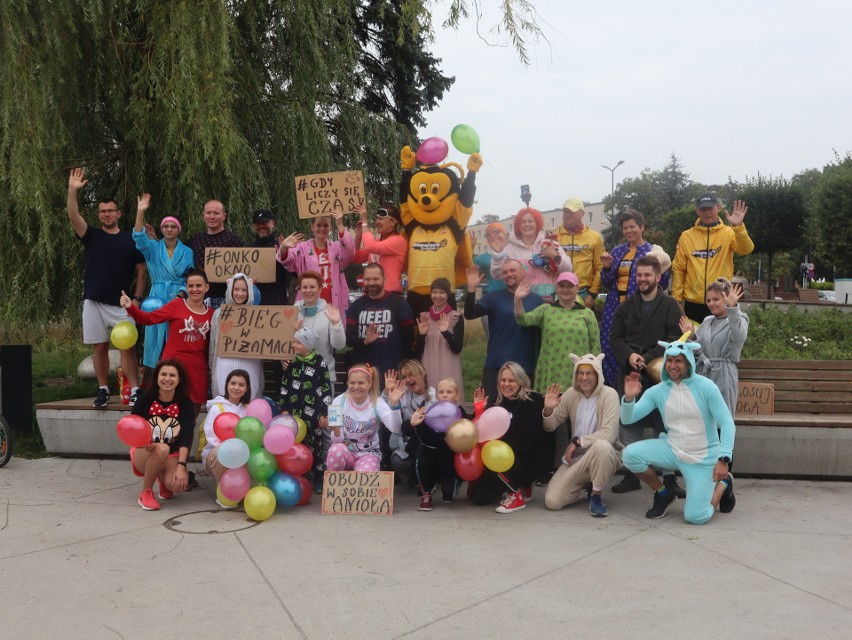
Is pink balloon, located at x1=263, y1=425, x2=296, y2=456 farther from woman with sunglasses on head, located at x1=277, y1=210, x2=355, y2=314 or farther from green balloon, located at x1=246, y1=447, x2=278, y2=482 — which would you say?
woman with sunglasses on head, located at x1=277, y1=210, x2=355, y2=314

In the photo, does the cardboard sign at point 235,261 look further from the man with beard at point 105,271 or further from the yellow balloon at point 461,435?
the yellow balloon at point 461,435

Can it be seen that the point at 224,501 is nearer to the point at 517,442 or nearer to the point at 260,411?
the point at 260,411

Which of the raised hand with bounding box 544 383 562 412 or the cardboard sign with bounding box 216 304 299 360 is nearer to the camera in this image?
the raised hand with bounding box 544 383 562 412

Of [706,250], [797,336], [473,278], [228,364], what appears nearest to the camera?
[228,364]

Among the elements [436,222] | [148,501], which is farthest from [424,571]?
[436,222]

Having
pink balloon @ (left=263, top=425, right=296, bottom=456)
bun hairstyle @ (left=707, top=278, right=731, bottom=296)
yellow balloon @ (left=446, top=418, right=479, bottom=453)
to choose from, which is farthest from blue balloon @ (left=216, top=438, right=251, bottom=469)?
bun hairstyle @ (left=707, top=278, right=731, bottom=296)

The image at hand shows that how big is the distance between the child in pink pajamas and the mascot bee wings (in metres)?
1.29

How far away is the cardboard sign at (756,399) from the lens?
6.87 meters

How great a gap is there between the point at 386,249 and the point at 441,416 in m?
1.90

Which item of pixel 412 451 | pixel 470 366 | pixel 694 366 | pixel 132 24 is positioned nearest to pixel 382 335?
pixel 412 451

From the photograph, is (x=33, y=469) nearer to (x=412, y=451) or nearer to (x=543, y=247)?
(x=412, y=451)

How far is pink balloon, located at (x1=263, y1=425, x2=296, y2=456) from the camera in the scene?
5.39m

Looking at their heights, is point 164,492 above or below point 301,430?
below

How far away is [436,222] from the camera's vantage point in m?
6.88
